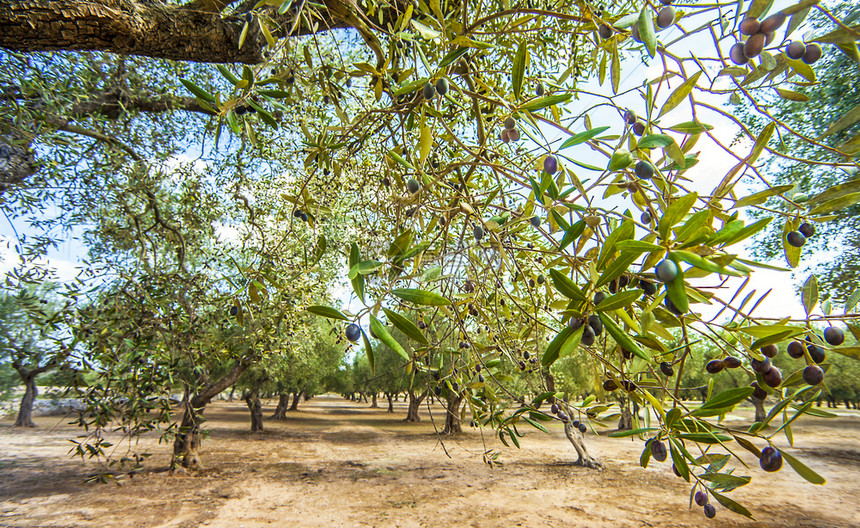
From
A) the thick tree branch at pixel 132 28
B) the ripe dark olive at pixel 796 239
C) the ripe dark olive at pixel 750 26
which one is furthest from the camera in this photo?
the thick tree branch at pixel 132 28

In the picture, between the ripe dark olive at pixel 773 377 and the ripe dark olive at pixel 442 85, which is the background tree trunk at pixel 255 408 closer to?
the ripe dark olive at pixel 442 85

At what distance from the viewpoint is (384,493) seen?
32.0ft

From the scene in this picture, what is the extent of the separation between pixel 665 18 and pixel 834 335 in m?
0.99

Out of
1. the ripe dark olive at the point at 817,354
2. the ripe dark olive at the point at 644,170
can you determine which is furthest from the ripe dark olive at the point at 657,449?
the ripe dark olive at the point at 644,170

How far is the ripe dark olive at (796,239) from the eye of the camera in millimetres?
1098

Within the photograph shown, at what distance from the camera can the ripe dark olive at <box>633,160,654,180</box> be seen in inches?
40.4

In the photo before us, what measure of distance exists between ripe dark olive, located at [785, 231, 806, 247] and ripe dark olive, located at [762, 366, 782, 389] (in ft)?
1.30

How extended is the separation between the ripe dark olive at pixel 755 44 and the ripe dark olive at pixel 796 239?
526 mm

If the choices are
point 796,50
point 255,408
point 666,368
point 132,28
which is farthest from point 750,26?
point 255,408

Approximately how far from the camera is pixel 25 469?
10.7m

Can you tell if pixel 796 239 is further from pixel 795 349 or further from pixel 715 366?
pixel 715 366

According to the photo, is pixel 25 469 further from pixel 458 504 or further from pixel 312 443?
pixel 458 504

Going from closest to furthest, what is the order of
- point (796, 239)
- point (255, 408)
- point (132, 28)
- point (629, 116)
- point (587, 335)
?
point (587, 335)
point (796, 239)
point (629, 116)
point (132, 28)
point (255, 408)

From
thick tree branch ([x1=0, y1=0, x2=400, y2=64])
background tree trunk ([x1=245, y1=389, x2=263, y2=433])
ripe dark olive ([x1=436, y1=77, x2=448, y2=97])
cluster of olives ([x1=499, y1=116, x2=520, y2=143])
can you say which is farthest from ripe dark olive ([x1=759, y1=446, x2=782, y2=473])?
background tree trunk ([x1=245, y1=389, x2=263, y2=433])
